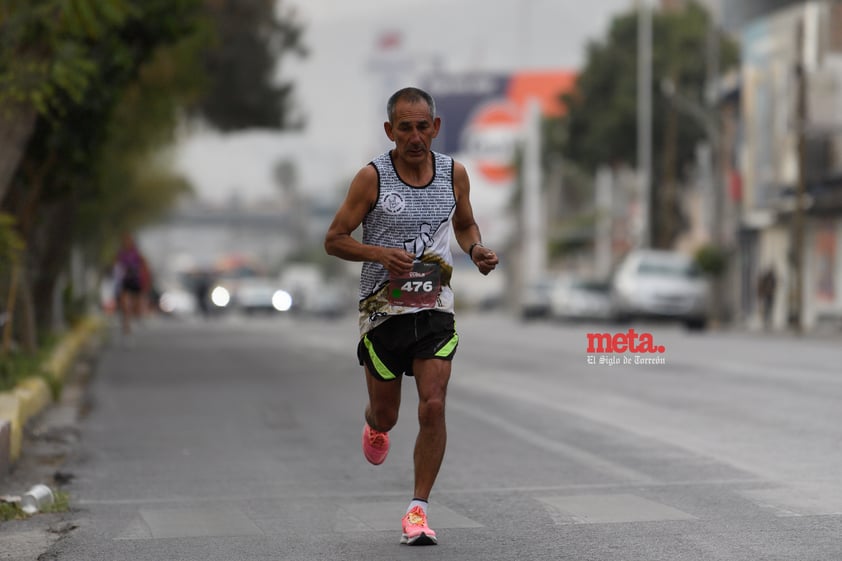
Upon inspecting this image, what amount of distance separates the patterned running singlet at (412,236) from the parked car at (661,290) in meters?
36.0

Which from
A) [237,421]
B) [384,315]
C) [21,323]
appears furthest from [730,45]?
[384,315]

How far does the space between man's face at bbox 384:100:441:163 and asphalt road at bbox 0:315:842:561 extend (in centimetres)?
176

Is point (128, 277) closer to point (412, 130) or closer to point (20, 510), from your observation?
point (20, 510)

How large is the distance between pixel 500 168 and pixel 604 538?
118 m

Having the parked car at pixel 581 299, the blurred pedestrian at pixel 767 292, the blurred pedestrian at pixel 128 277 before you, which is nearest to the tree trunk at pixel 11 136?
the blurred pedestrian at pixel 128 277

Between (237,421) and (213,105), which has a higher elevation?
(213,105)

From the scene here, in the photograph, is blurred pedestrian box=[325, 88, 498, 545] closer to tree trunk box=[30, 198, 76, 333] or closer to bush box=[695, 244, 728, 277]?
tree trunk box=[30, 198, 76, 333]

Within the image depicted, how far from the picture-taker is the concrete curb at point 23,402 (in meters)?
11.1

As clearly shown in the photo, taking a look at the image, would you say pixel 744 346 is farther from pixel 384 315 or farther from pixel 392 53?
pixel 392 53

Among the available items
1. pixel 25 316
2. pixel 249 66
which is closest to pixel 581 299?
pixel 249 66

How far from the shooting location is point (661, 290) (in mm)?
44906

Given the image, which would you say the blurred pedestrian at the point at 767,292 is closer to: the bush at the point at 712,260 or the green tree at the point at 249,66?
the bush at the point at 712,260

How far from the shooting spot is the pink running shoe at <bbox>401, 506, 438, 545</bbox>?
761cm

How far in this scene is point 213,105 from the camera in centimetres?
3709
